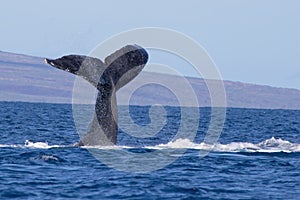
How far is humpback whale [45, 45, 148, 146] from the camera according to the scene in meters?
18.0

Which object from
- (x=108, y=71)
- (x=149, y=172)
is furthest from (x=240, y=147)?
(x=149, y=172)

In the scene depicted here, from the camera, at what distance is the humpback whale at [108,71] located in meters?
18.0

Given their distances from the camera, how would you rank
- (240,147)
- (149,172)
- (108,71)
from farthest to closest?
(240,147), (108,71), (149,172)

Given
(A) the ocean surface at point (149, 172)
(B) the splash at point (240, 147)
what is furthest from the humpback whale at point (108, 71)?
(B) the splash at point (240, 147)

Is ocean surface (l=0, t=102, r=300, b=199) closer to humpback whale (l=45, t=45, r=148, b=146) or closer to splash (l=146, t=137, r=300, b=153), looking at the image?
splash (l=146, t=137, r=300, b=153)

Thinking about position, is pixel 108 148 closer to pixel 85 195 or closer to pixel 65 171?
pixel 65 171

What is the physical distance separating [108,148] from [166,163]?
180 cm

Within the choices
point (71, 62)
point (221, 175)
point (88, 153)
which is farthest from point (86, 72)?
point (221, 175)

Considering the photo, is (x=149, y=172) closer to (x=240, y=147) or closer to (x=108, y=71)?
(x=108, y=71)

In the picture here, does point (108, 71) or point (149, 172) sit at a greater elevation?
point (108, 71)

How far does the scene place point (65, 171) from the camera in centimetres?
1684

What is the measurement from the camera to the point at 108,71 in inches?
734

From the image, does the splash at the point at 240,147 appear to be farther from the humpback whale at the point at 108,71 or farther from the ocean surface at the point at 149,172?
the humpback whale at the point at 108,71

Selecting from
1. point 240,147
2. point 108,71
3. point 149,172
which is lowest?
point 149,172
